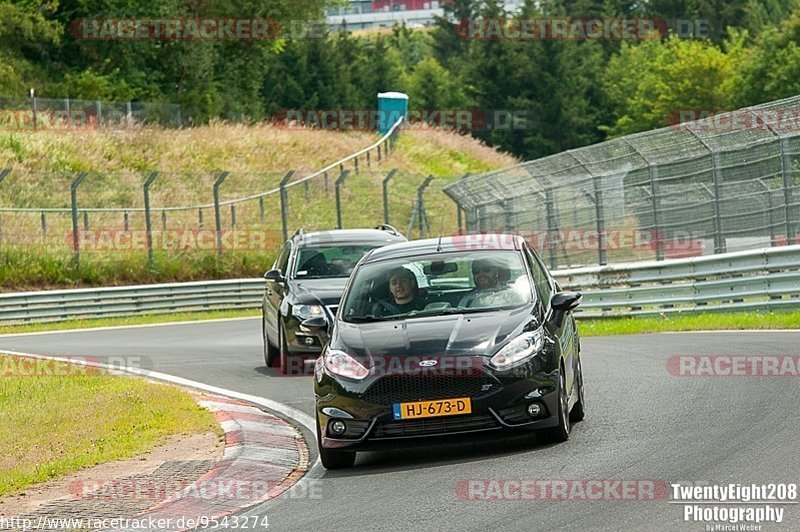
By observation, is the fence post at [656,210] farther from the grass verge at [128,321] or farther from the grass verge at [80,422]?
the grass verge at [128,321]

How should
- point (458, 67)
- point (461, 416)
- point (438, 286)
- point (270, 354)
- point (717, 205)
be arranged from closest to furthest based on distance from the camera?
1. point (461, 416)
2. point (438, 286)
3. point (270, 354)
4. point (717, 205)
5. point (458, 67)

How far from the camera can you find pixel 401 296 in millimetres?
10672

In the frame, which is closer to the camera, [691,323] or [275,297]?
[275,297]

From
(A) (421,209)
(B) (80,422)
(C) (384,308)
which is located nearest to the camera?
(C) (384,308)

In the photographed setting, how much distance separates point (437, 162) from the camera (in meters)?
64.9

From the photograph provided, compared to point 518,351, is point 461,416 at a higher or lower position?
lower

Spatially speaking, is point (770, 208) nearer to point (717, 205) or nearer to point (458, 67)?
point (717, 205)

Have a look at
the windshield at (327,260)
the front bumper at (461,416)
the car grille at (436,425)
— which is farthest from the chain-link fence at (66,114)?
the car grille at (436,425)

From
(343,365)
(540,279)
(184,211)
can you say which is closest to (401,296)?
(343,365)

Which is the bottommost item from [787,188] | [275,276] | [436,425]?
[436,425]

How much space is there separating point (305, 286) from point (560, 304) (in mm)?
6866

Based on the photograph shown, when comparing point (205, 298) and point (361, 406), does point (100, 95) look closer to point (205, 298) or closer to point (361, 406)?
point (205, 298)

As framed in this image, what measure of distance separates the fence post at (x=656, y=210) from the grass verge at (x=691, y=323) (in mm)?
1482

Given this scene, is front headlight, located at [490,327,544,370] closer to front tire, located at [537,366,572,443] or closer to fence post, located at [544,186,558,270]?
front tire, located at [537,366,572,443]
